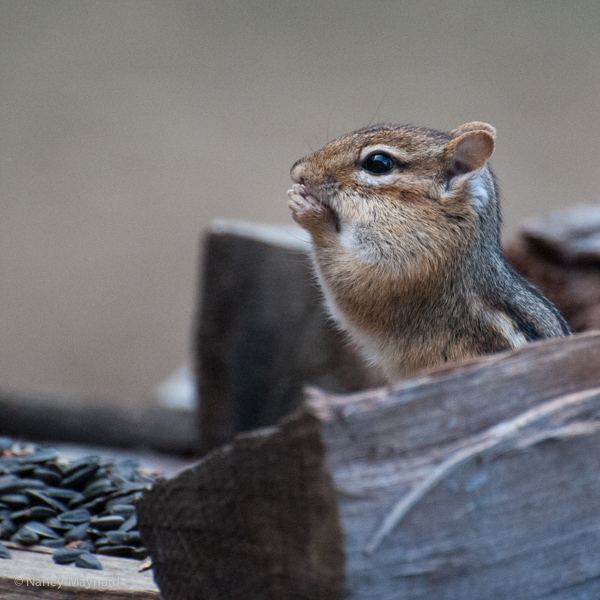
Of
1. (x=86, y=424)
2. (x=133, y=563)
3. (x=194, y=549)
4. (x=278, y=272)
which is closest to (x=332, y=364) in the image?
(x=278, y=272)

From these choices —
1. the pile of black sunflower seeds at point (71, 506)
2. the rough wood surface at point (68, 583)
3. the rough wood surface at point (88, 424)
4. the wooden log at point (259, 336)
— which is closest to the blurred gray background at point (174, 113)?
the rough wood surface at point (88, 424)

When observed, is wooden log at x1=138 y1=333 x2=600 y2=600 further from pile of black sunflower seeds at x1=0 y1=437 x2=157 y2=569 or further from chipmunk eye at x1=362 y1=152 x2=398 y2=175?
chipmunk eye at x1=362 y1=152 x2=398 y2=175

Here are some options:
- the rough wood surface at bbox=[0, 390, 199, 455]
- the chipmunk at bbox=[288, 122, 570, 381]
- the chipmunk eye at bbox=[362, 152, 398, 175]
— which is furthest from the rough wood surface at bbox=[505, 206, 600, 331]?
the rough wood surface at bbox=[0, 390, 199, 455]

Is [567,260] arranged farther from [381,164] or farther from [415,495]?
[415,495]

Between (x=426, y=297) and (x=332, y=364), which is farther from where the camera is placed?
(x=332, y=364)

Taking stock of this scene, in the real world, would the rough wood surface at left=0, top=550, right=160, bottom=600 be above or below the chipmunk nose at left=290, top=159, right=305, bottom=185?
below

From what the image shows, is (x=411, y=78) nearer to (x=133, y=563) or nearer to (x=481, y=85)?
(x=481, y=85)

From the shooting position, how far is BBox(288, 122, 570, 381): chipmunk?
2113mm

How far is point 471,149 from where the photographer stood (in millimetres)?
2219

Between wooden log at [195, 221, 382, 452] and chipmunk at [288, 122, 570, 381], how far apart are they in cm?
140

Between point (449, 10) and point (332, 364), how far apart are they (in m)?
4.87

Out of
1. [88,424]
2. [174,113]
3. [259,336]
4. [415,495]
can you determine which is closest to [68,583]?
[415,495]

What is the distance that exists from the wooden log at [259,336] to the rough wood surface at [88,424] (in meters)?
0.35

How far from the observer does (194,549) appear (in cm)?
149
